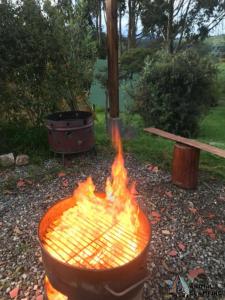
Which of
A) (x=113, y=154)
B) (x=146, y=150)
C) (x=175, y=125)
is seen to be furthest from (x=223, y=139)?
(x=113, y=154)

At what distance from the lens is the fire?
1.71m

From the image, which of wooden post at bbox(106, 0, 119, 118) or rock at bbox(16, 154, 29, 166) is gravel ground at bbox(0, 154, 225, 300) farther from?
wooden post at bbox(106, 0, 119, 118)

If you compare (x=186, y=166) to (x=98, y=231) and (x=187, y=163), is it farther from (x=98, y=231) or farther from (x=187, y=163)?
(x=98, y=231)

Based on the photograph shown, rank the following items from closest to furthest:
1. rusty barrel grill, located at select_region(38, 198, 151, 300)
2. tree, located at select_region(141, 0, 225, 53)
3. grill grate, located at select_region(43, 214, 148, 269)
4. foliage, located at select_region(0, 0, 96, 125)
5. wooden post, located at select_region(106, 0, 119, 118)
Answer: rusty barrel grill, located at select_region(38, 198, 151, 300) → grill grate, located at select_region(43, 214, 148, 269) → wooden post, located at select_region(106, 0, 119, 118) → foliage, located at select_region(0, 0, 96, 125) → tree, located at select_region(141, 0, 225, 53)

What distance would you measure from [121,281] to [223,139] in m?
5.88

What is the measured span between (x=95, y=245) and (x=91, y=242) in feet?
0.11

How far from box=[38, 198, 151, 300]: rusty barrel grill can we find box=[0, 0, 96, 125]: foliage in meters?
3.40

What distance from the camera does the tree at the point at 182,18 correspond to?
1521cm

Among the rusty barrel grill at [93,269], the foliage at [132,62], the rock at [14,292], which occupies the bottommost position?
the rock at [14,292]

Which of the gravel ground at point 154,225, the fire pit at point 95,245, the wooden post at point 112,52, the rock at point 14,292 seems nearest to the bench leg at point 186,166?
the gravel ground at point 154,225

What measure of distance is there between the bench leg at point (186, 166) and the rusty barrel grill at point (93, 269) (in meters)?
1.78

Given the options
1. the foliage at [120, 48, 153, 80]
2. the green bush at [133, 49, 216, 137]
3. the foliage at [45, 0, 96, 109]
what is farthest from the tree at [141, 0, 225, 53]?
the foliage at [45, 0, 96, 109]

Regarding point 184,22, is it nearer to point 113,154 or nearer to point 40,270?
point 113,154

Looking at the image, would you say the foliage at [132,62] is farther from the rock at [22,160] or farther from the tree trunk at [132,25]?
the rock at [22,160]
